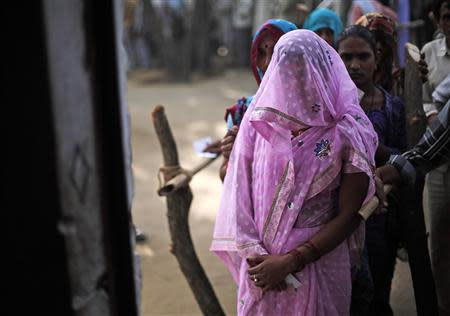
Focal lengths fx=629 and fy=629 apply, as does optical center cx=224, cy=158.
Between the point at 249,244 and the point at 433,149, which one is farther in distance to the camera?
the point at 433,149

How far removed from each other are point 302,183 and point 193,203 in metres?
4.54

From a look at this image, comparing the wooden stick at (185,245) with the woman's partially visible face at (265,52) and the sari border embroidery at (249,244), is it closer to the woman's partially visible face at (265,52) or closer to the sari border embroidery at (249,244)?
the woman's partially visible face at (265,52)

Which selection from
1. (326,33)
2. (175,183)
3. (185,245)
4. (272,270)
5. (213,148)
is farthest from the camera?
(326,33)

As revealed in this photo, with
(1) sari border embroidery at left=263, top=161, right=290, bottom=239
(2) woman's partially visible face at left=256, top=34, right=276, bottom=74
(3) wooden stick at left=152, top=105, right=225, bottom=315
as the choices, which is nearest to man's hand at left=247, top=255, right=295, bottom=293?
(1) sari border embroidery at left=263, top=161, right=290, bottom=239

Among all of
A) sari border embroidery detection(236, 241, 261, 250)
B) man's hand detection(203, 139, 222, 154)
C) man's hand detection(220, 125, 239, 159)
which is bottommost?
man's hand detection(203, 139, 222, 154)

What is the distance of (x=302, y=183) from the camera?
7.25 feet

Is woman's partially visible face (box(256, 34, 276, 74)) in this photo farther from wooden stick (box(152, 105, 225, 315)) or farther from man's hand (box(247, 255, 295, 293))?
man's hand (box(247, 255, 295, 293))

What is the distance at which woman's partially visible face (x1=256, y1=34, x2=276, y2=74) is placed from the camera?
2902mm

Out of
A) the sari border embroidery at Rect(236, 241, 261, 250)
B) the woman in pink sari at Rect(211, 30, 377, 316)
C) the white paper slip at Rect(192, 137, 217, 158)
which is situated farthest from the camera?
the white paper slip at Rect(192, 137, 217, 158)

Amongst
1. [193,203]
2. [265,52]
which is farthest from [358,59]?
[193,203]

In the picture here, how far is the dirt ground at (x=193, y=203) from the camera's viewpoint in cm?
425

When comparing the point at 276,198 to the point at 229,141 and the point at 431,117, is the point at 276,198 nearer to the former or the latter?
the point at 229,141

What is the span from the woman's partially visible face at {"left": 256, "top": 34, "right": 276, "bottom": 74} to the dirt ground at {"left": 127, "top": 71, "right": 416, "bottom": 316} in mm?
1802

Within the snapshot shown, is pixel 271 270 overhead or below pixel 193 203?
overhead
